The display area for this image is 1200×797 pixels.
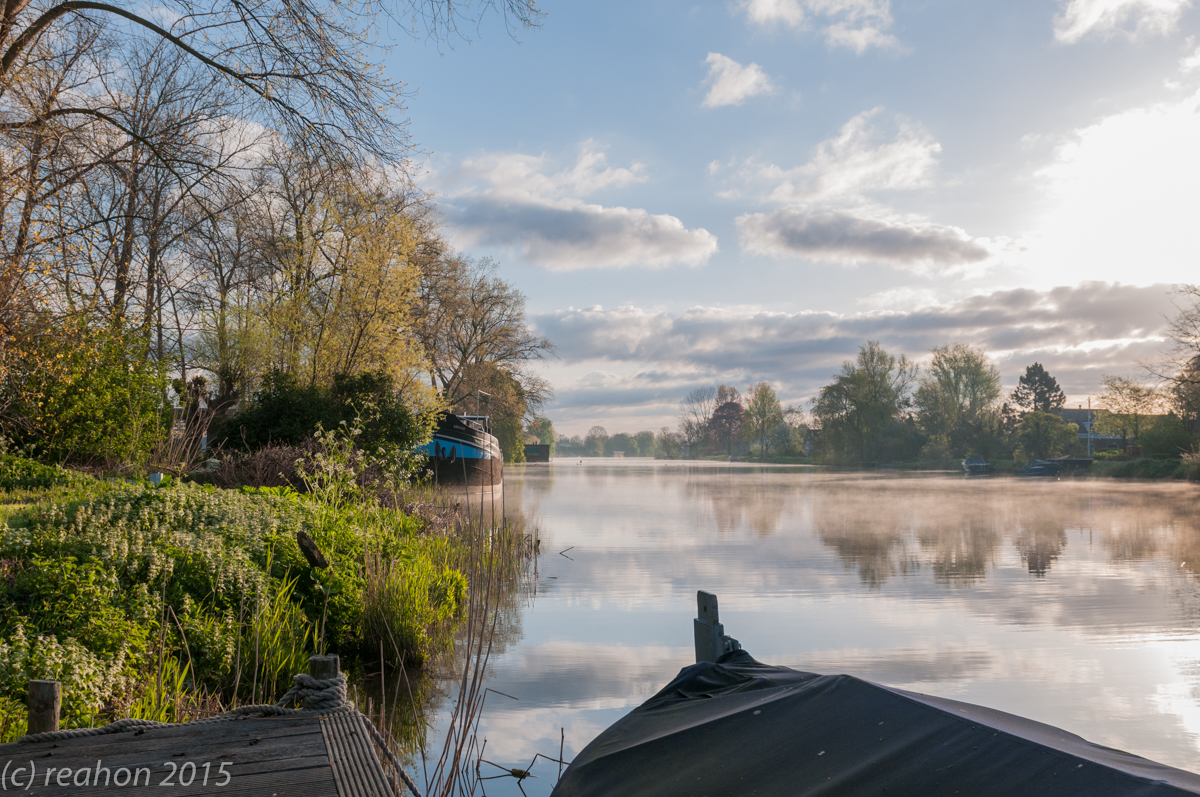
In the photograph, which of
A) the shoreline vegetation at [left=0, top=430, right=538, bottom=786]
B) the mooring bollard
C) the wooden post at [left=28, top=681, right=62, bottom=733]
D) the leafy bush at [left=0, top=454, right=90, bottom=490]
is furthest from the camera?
the leafy bush at [left=0, top=454, right=90, bottom=490]

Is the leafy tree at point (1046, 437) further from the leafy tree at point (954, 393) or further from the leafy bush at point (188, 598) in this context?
the leafy bush at point (188, 598)

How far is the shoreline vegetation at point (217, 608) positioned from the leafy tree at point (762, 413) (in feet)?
251

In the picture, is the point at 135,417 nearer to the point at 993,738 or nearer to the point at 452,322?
the point at 993,738

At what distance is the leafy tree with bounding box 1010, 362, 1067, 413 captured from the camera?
67.4 metres

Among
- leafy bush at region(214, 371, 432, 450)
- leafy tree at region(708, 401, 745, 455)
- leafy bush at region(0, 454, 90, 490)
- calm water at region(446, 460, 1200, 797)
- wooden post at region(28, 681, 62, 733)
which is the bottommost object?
calm water at region(446, 460, 1200, 797)

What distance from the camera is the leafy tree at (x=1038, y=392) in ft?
221

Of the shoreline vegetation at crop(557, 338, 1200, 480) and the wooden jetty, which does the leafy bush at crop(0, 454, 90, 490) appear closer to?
the wooden jetty

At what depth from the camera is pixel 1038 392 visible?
67938mm

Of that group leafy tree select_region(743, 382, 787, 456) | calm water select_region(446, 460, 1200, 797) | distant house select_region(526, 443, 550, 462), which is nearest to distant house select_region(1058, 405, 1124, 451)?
leafy tree select_region(743, 382, 787, 456)

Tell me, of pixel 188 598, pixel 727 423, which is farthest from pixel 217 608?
pixel 727 423

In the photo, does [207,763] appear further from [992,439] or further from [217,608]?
[992,439]

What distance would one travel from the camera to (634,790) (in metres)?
2.76

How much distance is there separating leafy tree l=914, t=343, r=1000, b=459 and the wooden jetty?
5890cm

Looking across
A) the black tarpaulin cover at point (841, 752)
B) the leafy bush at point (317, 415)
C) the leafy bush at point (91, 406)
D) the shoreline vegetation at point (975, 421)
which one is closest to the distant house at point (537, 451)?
the shoreline vegetation at point (975, 421)
